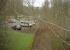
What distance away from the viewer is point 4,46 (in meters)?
2.06

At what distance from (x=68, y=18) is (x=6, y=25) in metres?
0.76

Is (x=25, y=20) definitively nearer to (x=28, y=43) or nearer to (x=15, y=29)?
(x=15, y=29)

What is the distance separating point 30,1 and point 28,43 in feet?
1.70

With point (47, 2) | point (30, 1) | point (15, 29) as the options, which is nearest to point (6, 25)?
point (15, 29)

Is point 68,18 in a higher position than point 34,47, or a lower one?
higher

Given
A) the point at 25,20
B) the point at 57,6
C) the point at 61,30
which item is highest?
the point at 57,6

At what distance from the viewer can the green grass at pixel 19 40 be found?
2.04 m

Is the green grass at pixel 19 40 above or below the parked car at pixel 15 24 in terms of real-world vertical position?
below

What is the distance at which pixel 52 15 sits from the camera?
2018 mm

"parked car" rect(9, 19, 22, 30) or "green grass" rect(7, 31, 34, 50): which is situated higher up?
"parked car" rect(9, 19, 22, 30)

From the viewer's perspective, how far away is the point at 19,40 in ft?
6.78

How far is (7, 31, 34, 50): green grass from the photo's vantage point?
204 centimetres

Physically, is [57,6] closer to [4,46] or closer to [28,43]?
[28,43]

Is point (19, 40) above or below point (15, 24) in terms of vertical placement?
below
